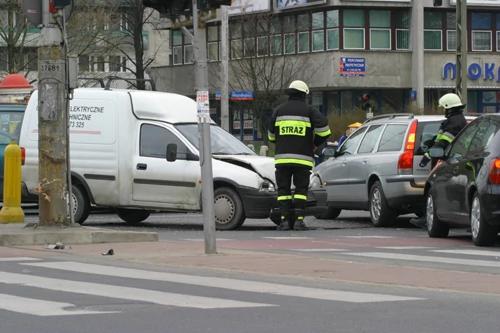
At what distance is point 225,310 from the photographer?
8.31 metres

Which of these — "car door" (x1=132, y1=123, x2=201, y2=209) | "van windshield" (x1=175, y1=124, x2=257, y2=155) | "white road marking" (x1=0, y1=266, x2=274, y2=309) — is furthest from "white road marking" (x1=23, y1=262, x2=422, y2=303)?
"van windshield" (x1=175, y1=124, x2=257, y2=155)

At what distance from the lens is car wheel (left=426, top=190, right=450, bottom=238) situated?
617 inches

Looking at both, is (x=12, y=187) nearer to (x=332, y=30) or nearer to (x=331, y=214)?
(x=331, y=214)

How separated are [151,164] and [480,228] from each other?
19.4 ft

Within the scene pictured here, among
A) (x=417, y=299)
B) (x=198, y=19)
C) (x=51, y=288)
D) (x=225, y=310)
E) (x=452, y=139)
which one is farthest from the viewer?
(x=452, y=139)

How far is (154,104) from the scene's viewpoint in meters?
18.4

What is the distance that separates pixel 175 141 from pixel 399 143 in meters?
3.38

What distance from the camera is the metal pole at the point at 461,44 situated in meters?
30.7

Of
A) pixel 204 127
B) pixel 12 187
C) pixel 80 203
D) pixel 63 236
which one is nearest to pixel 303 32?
pixel 80 203

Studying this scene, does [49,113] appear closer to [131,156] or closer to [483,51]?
[131,156]

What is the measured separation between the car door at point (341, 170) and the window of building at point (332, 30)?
38.2 metres

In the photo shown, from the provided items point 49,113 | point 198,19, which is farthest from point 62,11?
point 198,19

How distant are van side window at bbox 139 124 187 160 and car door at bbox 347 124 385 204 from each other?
294 centimetres

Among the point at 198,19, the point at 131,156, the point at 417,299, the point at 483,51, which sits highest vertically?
the point at 483,51
